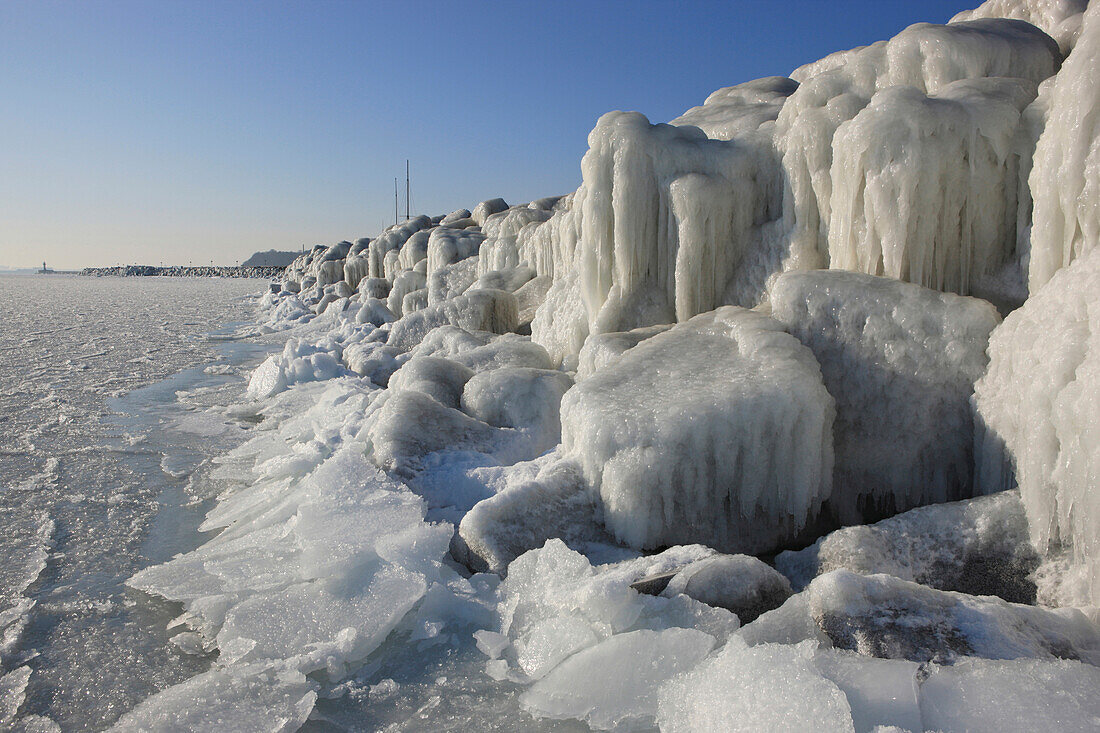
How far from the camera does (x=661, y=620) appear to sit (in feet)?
11.6

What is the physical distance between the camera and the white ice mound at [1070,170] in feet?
14.2

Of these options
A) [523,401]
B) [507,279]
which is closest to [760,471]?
[523,401]

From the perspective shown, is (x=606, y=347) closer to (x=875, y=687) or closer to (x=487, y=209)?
(x=875, y=687)

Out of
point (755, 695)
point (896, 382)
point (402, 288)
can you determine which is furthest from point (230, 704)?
point (402, 288)

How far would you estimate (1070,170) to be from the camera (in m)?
4.41

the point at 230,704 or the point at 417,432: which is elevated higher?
the point at 417,432

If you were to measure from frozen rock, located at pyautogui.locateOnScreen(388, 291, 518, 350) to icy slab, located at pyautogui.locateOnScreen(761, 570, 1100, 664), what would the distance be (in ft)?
30.5

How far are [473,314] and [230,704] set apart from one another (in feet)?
30.7

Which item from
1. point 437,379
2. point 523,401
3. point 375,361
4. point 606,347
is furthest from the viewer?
point 375,361

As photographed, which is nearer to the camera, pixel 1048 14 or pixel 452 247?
pixel 1048 14

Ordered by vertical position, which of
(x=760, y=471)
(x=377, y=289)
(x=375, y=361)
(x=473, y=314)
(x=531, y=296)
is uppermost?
(x=377, y=289)

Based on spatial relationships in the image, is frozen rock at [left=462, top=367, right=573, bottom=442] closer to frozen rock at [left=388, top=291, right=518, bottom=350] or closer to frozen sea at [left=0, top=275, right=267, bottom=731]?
frozen sea at [left=0, top=275, right=267, bottom=731]

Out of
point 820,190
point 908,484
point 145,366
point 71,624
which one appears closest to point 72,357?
point 145,366

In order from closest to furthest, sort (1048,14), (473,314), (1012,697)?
1. (1012,697)
2. (1048,14)
3. (473,314)
